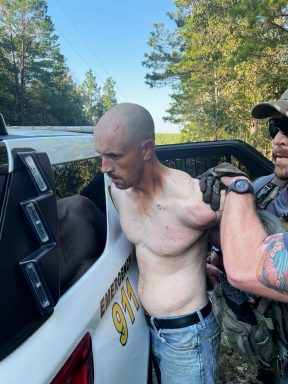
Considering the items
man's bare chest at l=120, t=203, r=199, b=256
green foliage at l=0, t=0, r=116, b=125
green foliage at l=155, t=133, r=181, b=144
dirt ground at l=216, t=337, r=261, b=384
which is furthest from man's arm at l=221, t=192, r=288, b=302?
green foliage at l=155, t=133, r=181, b=144

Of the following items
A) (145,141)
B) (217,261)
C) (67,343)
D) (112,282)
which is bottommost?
(217,261)

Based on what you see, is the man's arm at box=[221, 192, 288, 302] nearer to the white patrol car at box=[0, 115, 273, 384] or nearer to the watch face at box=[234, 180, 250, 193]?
the watch face at box=[234, 180, 250, 193]

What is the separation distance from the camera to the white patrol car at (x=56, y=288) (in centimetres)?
97

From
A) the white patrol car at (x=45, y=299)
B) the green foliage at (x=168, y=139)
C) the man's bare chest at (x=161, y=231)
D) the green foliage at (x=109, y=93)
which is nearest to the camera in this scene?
the white patrol car at (x=45, y=299)

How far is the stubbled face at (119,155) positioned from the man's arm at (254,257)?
526mm

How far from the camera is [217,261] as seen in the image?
228cm

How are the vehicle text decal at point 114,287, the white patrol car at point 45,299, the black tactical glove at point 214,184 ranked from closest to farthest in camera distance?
the white patrol car at point 45,299 < the vehicle text decal at point 114,287 < the black tactical glove at point 214,184

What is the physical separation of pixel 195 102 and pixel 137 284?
124 ft

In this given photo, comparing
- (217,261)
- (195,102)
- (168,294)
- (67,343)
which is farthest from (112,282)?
(195,102)

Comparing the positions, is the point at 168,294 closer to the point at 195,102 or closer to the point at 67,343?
the point at 67,343

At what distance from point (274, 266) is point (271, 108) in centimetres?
95

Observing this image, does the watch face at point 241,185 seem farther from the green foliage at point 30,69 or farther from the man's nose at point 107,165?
the green foliage at point 30,69

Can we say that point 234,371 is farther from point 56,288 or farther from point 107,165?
point 56,288

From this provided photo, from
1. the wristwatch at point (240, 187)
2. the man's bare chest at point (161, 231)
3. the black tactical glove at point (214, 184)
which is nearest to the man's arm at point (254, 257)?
the wristwatch at point (240, 187)
